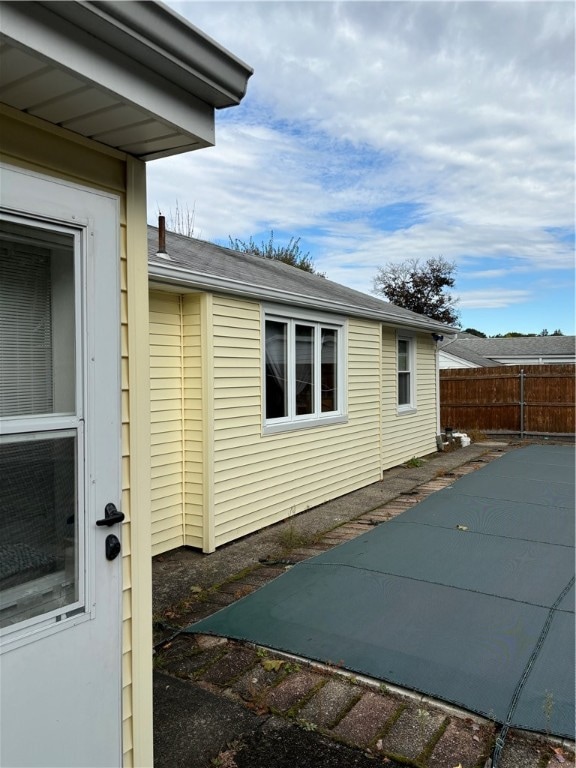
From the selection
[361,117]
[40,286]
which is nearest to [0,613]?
[40,286]

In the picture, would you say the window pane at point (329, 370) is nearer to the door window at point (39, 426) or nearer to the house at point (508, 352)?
the door window at point (39, 426)

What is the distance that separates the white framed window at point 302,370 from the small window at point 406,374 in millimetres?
3096

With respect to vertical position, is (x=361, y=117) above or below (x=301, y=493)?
above

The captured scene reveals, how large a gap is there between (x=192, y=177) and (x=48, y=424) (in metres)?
18.0

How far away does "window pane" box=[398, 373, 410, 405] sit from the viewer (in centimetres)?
1019

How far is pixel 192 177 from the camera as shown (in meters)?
18.0

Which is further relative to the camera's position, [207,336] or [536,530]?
[536,530]

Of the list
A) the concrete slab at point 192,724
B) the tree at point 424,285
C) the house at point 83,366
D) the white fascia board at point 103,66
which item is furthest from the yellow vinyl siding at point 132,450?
the tree at point 424,285

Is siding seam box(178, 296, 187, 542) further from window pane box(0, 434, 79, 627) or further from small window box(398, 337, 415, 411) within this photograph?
small window box(398, 337, 415, 411)

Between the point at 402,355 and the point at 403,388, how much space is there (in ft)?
2.13

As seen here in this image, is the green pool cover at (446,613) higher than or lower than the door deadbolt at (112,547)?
lower

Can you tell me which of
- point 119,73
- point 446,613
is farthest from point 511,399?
point 119,73

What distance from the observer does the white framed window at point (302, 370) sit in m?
6.02

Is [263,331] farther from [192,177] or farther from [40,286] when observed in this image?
[192,177]
